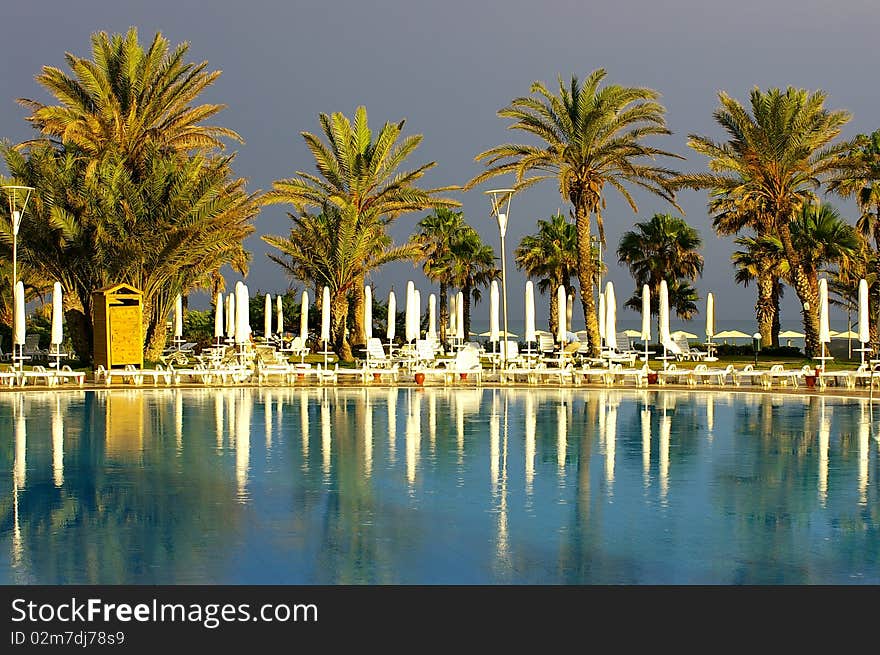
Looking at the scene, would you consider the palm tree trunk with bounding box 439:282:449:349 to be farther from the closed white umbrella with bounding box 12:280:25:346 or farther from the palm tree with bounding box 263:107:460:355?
the closed white umbrella with bounding box 12:280:25:346

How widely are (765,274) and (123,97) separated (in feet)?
76.7

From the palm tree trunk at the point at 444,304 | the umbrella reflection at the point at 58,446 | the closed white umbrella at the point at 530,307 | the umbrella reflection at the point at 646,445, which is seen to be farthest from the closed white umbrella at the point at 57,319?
the palm tree trunk at the point at 444,304

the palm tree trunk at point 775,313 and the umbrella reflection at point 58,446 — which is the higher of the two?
the palm tree trunk at point 775,313

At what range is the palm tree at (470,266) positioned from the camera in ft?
188

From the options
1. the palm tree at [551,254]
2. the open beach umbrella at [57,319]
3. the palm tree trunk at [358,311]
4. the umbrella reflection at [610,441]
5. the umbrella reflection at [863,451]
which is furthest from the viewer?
the palm tree at [551,254]

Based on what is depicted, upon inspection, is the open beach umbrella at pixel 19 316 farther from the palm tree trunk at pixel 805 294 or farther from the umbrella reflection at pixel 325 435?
the palm tree trunk at pixel 805 294

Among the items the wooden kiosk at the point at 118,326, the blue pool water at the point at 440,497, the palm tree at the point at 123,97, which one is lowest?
the blue pool water at the point at 440,497

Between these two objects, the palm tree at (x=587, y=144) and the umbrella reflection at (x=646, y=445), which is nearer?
the umbrella reflection at (x=646, y=445)

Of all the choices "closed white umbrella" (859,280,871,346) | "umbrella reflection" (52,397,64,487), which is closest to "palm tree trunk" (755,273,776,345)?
"closed white umbrella" (859,280,871,346)

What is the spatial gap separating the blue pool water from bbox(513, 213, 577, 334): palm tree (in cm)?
3403

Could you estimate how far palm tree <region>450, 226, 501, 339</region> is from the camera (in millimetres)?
57188

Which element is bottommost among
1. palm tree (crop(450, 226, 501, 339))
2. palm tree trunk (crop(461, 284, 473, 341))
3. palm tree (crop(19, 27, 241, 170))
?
palm tree trunk (crop(461, 284, 473, 341))

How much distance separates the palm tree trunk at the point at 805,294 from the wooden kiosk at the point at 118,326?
1962 centimetres
